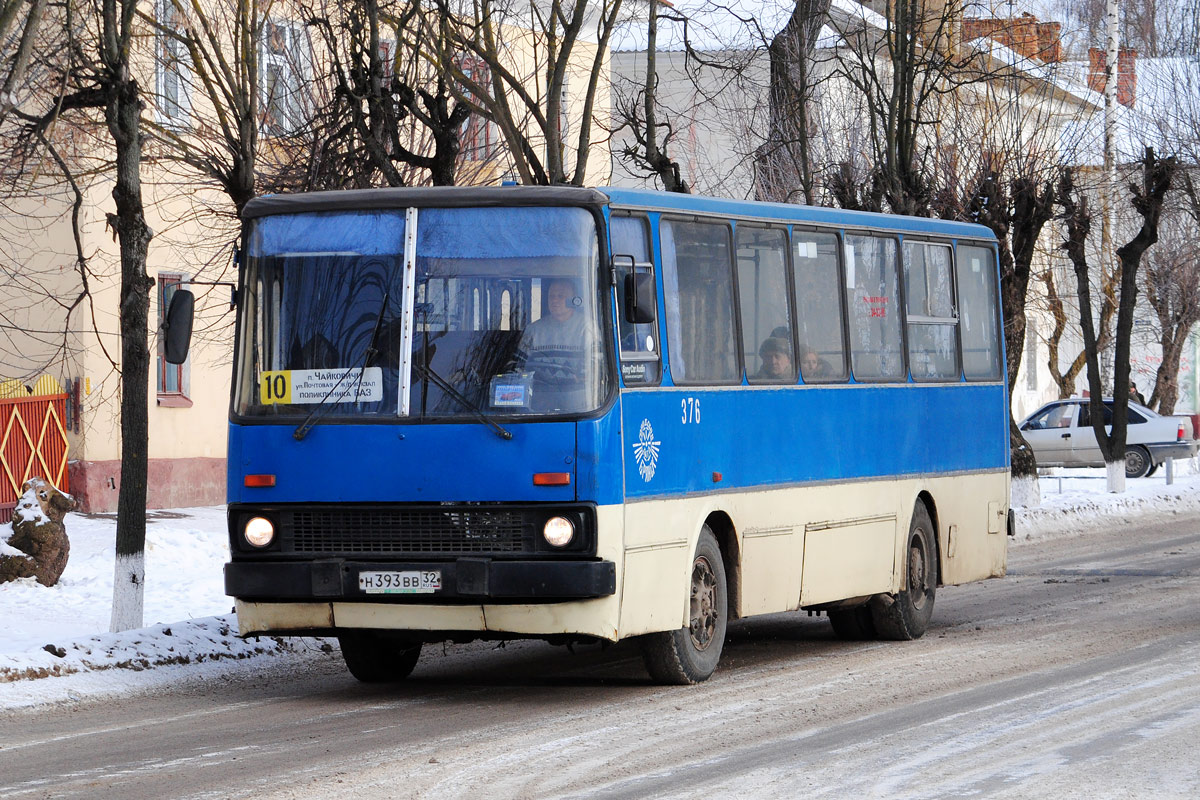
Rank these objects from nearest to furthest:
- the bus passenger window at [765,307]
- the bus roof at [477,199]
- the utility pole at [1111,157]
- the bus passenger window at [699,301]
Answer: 1. the bus roof at [477,199]
2. the bus passenger window at [699,301]
3. the bus passenger window at [765,307]
4. the utility pole at [1111,157]

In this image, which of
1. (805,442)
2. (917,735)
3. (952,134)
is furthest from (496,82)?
(952,134)

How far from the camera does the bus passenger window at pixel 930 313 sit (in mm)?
14133

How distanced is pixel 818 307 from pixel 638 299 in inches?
112

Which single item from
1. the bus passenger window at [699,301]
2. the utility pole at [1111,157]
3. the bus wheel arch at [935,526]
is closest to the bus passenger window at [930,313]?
the bus wheel arch at [935,526]

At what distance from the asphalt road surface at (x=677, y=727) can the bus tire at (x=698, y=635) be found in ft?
0.45

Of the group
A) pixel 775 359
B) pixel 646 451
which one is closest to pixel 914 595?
pixel 775 359

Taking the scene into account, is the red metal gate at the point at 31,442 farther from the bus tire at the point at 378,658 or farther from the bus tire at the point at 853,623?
the bus tire at the point at 378,658

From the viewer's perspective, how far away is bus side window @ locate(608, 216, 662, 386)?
1036 cm

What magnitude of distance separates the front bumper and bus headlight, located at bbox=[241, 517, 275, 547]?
0.44ft

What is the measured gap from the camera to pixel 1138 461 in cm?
3938

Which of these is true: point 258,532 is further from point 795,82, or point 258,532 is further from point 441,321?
point 795,82

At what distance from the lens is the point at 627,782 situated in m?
7.80

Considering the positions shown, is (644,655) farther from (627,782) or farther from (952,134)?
(952,134)

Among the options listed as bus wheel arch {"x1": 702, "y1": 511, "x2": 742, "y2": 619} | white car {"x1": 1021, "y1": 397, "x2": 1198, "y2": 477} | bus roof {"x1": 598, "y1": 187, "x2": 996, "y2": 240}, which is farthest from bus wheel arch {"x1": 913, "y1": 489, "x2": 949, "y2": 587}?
white car {"x1": 1021, "y1": 397, "x2": 1198, "y2": 477}
